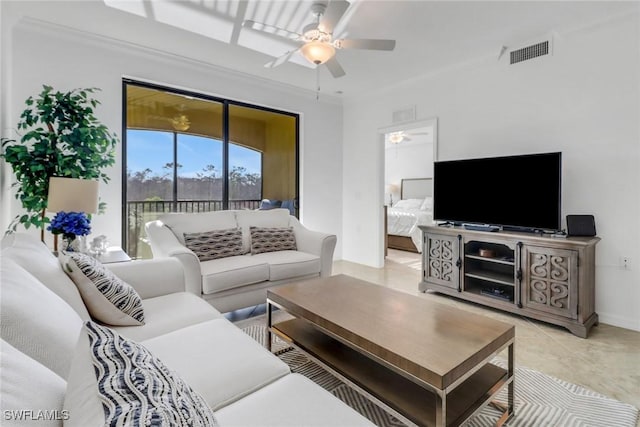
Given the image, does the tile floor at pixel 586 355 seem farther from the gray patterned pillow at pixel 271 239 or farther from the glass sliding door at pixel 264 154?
the glass sliding door at pixel 264 154

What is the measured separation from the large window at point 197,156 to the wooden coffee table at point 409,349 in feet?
8.38

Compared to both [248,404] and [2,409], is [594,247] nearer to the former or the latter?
[248,404]

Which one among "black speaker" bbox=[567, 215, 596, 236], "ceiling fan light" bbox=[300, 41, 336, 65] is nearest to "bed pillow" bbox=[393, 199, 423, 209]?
"black speaker" bbox=[567, 215, 596, 236]

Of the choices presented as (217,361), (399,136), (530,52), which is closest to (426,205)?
(399,136)

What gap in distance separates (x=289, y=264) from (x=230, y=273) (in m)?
0.59

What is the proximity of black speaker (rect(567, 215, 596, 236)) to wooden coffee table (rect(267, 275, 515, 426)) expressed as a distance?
181 cm

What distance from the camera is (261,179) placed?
16.0 feet

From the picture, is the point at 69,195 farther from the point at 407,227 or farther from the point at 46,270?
the point at 407,227

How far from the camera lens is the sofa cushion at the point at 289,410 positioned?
3.21 feet

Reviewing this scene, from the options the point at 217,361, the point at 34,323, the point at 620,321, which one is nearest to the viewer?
the point at 34,323

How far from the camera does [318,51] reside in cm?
257

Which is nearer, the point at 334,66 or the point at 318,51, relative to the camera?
the point at 318,51

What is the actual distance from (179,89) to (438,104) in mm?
3232

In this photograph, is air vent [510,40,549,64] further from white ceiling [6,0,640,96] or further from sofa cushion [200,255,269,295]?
sofa cushion [200,255,269,295]
